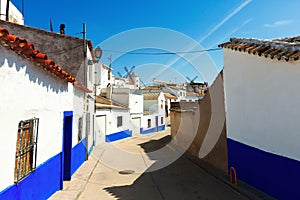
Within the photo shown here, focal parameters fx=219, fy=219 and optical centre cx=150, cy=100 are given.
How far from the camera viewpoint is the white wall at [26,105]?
354cm

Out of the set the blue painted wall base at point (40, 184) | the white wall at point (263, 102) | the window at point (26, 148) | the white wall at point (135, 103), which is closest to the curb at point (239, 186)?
the white wall at point (263, 102)

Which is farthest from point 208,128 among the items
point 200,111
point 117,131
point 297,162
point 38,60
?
point 117,131

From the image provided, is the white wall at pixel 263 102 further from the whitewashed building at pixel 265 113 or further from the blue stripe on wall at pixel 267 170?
the blue stripe on wall at pixel 267 170

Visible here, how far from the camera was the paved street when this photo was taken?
268 inches

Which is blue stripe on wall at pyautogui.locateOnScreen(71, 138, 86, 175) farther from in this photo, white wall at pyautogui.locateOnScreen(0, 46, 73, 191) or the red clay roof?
the red clay roof

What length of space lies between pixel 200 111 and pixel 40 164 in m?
8.63

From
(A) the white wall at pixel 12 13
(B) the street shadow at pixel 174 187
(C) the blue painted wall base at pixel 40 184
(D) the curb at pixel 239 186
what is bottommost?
(B) the street shadow at pixel 174 187

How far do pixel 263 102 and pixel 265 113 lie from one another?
326 mm

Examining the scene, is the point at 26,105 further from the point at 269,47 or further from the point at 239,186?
the point at 239,186

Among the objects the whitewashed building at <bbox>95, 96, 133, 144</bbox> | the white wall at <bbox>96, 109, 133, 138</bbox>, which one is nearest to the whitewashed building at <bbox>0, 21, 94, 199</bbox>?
the whitewashed building at <bbox>95, 96, 133, 144</bbox>

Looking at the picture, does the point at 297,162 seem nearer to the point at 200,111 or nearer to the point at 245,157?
the point at 245,157

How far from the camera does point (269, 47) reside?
6145 mm

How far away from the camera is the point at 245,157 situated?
7367 millimetres

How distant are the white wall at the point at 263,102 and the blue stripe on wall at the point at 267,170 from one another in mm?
210
